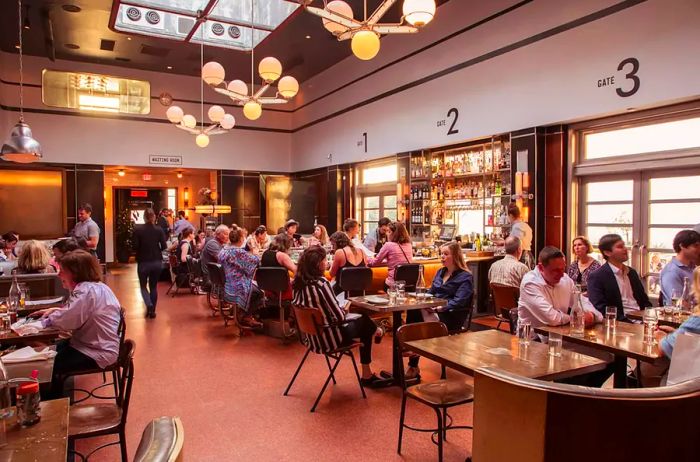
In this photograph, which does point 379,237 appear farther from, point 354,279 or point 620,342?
point 620,342

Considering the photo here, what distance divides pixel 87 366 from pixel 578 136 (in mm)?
6904

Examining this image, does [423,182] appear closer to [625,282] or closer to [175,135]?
[625,282]

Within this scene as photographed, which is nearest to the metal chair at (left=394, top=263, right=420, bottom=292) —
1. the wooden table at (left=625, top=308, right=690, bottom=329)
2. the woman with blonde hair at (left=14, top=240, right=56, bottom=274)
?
the wooden table at (left=625, top=308, right=690, bottom=329)

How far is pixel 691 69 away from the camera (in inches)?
222

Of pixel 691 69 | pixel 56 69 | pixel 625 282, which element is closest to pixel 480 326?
pixel 625 282

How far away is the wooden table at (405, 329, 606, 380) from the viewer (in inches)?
100

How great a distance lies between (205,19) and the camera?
712cm

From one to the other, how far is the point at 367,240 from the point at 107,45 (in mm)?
7672

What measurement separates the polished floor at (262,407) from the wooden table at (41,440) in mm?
1558

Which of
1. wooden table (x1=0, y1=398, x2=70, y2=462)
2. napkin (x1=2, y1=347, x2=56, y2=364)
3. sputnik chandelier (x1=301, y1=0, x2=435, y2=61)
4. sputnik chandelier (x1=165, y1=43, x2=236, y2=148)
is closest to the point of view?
wooden table (x1=0, y1=398, x2=70, y2=462)

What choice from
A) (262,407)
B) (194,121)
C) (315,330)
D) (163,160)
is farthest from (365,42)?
(163,160)

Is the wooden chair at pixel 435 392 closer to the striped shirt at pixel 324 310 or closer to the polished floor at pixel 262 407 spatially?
the polished floor at pixel 262 407

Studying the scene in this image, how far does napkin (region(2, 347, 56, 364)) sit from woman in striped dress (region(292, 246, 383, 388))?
196 centimetres

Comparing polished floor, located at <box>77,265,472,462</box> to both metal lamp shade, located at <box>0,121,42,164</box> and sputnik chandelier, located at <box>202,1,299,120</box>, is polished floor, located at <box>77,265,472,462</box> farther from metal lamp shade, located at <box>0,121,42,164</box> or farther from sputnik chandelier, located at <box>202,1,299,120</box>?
sputnik chandelier, located at <box>202,1,299,120</box>
